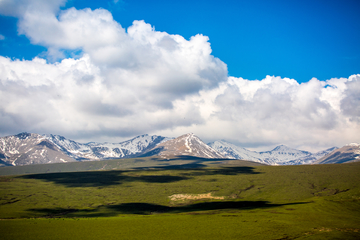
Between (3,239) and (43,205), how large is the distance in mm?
118537

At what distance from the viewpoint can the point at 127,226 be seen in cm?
8631

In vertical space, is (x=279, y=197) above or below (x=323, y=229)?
below

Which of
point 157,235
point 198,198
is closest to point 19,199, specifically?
point 198,198

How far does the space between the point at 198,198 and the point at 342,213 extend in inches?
4224

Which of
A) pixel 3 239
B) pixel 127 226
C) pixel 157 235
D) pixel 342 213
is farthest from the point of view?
pixel 342 213

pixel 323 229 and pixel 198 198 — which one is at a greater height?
pixel 323 229

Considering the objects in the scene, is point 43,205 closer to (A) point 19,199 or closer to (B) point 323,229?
(A) point 19,199

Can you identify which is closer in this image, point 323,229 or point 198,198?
point 323,229

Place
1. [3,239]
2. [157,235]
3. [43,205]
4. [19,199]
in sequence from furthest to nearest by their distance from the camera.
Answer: [19,199], [43,205], [157,235], [3,239]

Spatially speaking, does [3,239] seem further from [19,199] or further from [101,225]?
[19,199]

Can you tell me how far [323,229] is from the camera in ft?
243

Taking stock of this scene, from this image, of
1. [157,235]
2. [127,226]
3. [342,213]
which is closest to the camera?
[157,235]

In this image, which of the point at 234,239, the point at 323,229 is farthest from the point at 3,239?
the point at 323,229

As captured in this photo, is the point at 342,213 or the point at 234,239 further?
the point at 342,213
